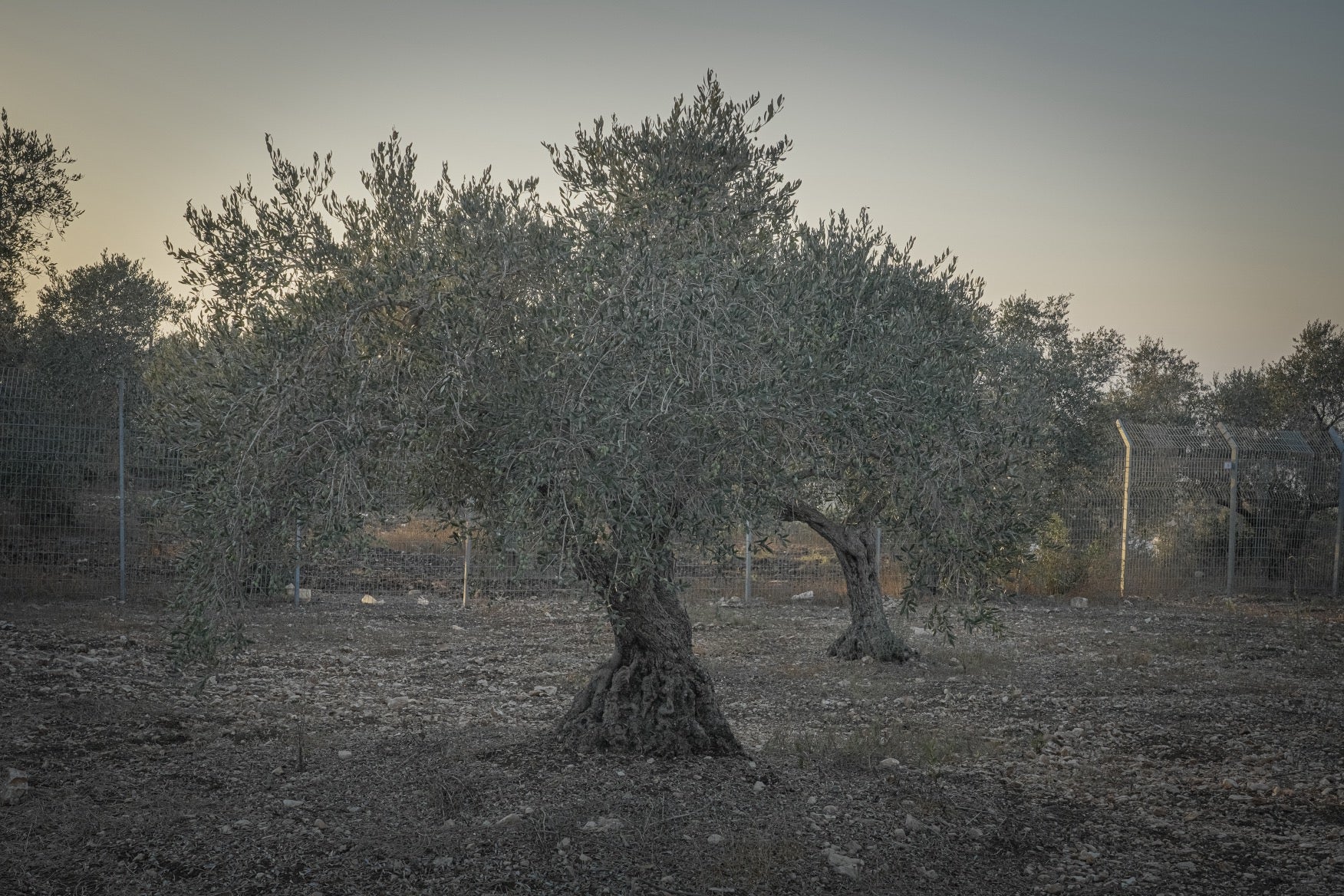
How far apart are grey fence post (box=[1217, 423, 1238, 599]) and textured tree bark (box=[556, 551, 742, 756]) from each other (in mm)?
16161

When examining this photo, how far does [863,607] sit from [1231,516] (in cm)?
1147

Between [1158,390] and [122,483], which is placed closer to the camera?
[122,483]

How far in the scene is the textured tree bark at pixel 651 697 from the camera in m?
7.65

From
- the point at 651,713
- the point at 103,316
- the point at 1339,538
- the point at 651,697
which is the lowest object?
the point at 651,713

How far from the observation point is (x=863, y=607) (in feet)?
42.0

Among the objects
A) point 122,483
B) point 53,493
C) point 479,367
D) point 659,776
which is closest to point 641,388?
point 479,367

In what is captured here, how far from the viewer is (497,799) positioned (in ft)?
22.1

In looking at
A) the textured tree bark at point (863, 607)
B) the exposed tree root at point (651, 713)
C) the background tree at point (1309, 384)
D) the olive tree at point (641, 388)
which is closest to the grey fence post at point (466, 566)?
the textured tree bark at point (863, 607)

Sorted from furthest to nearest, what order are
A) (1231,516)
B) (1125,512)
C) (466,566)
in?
(1231,516), (1125,512), (466,566)

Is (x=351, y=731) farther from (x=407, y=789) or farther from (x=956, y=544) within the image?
(x=956, y=544)

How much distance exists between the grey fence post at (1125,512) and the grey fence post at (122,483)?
18.0 meters

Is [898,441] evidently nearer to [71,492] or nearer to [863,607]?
[863,607]

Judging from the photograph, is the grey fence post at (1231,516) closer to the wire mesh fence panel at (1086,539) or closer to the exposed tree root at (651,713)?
the wire mesh fence panel at (1086,539)

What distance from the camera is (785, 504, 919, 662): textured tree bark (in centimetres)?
1258
